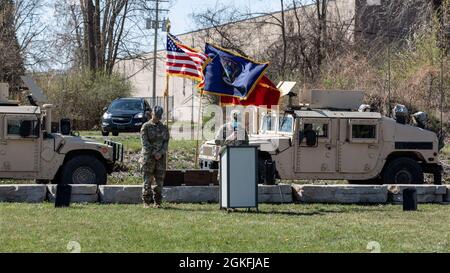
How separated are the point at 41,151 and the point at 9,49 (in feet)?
75.5

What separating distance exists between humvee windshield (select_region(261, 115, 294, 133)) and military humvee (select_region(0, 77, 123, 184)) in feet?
12.3

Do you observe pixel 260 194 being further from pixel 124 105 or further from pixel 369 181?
pixel 124 105

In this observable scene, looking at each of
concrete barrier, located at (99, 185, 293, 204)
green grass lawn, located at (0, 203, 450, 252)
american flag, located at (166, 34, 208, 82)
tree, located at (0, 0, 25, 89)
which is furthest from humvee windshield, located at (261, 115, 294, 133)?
tree, located at (0, 0, 25, 89)

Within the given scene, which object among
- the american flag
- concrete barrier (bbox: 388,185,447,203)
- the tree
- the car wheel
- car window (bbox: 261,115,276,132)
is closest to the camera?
concrete barrier (bbox: 388,185,447,203)

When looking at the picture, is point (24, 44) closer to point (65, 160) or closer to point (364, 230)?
point (65, 160)

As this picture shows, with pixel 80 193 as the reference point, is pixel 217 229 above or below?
below

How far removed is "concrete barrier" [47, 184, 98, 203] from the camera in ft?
52.5

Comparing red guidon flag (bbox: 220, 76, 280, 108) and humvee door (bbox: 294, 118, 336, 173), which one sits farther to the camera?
red guidon flag (bbox: 220, 76, 280, 108)

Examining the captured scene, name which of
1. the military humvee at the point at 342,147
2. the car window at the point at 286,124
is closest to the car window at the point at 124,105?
the military humvee at the point at 342,147

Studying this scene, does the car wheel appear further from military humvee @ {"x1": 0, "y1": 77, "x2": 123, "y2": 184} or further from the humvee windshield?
military humvee @ {"x1": 0, "y1": 77, "x2": 123, "y2": 184}

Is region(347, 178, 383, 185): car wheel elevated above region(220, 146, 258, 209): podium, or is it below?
below

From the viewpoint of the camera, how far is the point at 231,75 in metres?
20.0

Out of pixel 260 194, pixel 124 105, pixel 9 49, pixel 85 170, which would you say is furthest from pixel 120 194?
pixel 9 49

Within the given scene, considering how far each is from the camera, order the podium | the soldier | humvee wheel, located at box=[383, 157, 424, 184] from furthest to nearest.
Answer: humvee wheel, located at box=[383, 157, 424, 184] → the soldier → the podium
